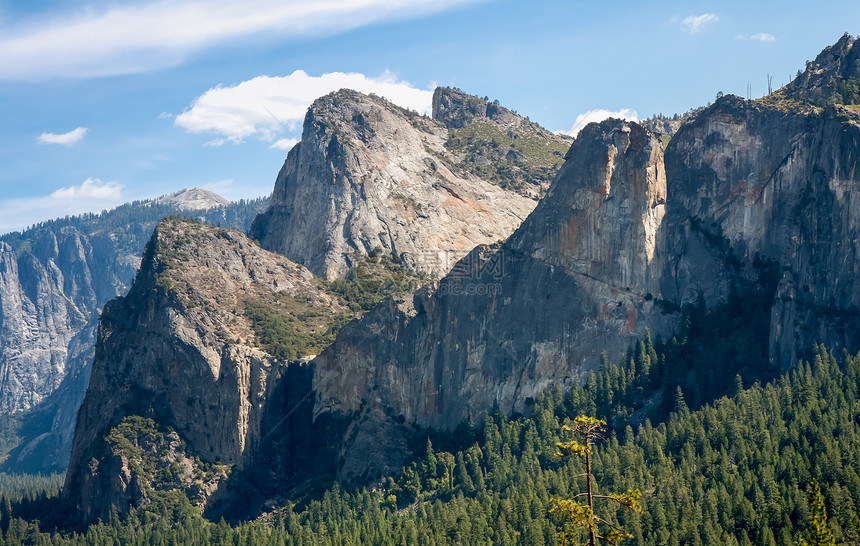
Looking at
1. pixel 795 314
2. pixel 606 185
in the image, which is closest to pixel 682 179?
pixel 606 185

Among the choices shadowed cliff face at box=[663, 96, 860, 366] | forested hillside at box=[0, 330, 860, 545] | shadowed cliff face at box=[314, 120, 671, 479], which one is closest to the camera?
forested hillside at box=[0, 330, 860, 545]

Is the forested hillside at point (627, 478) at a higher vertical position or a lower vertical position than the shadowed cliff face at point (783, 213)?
lower

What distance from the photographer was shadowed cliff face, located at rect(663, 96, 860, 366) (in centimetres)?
16975

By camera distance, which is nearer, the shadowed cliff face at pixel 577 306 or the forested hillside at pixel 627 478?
the forested hillside at pixel 627 478

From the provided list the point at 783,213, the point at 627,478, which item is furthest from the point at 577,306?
the point at 627,478

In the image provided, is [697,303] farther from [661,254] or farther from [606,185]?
[606,185]

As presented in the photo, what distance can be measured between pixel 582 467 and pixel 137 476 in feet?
279

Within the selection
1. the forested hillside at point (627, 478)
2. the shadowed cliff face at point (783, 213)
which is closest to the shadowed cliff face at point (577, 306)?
the forested hillside at point (627, 478)

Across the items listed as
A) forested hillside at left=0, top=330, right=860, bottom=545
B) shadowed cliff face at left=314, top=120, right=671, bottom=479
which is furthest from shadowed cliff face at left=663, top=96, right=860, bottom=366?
forested hillside at left=0, top=330, right=860, bottom=545

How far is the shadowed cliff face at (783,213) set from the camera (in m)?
170

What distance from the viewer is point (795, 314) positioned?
172 meters

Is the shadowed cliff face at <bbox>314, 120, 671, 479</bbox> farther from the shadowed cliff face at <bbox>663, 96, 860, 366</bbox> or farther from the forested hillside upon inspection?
the shadowed cliff face at <bbox>663, 96, 860, 366</bbox>

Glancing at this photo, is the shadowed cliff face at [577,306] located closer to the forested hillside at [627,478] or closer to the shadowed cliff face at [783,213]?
the forested hillside at [627,478]

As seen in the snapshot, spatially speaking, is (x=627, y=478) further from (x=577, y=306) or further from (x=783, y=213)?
(x=783, y=213)
